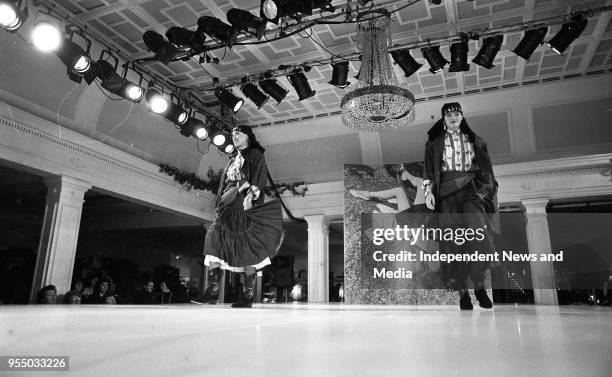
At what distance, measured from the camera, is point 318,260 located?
9727 mm

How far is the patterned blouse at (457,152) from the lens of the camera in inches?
125

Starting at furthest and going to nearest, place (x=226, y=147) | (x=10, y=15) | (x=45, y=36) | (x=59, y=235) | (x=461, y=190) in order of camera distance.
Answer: (x=226, y=147) < (x=59, y=235) < (x=45, y=36) < (x=10, y=15) < (x=461, y=190)

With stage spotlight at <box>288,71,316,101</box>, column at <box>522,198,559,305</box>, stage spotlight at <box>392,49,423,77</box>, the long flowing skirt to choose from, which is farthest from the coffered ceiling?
the long flowing skirt

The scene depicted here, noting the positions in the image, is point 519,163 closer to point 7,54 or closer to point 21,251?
point 7,54

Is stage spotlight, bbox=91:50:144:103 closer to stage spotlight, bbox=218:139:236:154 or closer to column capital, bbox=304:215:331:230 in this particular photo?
stage spotlight, bbox=218:139:236:154

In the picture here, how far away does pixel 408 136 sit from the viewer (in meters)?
9.02

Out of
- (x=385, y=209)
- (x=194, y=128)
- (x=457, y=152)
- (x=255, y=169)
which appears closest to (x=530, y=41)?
(x=457, y=152)

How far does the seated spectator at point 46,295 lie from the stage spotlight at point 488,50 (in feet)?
21.6

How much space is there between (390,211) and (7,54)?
6636mm

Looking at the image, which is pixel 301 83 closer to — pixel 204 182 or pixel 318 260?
pixel 204 182

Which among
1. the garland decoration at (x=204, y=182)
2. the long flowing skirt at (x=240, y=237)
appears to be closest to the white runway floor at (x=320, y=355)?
the long flowing skirt at (x=240, y=237)

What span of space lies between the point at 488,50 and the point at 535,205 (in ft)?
13.5

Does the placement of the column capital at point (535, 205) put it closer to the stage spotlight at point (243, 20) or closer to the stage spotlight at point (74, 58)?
the stage spotlight at point (243, 20)

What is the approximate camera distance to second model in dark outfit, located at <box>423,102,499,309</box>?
298 centimetres
